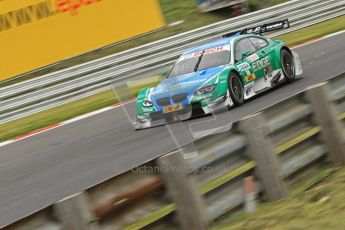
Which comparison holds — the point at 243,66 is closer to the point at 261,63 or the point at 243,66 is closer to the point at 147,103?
the point at 261,63

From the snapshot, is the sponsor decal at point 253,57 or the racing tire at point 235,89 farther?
the sponsor decal at point 253,57

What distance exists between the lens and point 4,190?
8.39 metres

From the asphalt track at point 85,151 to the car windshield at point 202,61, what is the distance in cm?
94

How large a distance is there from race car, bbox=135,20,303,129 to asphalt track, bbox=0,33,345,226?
0.21 metres

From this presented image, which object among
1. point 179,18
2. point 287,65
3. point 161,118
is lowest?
point 287,65

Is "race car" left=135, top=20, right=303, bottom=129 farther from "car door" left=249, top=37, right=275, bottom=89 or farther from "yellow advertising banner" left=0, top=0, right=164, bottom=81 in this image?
"yellow advertising banner" left=0, top=0, right=164, bottom=81

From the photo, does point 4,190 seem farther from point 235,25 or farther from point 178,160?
point 235,25

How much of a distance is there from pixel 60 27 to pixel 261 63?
27.1ft

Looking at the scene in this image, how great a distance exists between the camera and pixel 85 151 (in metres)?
9.99

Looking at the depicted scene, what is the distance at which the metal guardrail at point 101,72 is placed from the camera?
603 inches

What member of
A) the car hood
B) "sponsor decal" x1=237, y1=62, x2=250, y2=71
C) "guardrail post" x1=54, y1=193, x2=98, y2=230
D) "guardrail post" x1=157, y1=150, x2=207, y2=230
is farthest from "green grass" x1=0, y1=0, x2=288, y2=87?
"guardrail post" x1=54, y1=193, x2=98, y2=230

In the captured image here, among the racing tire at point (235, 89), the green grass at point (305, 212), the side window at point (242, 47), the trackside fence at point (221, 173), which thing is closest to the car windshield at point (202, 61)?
the side window at point (242, 47)

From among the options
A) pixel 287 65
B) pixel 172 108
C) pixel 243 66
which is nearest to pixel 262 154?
pixel 172 108

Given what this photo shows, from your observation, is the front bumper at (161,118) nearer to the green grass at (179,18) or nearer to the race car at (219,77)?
the race car at (219,77)
